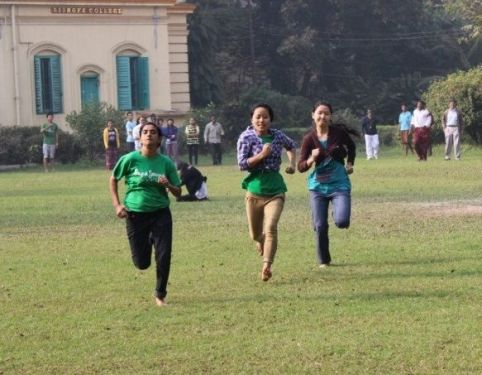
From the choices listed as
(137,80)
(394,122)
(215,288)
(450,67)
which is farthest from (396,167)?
(450,67)

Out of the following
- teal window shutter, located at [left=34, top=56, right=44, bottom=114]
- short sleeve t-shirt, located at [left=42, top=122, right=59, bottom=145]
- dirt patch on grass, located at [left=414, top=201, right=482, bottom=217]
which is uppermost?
teal window shutter, located at [left=34, top=56, right=44, bottom=114]

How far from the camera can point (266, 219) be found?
11.8 m

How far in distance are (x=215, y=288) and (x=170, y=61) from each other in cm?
3191

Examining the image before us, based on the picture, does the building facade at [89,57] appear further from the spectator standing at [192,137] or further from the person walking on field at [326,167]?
the person walking on field at [326,167]

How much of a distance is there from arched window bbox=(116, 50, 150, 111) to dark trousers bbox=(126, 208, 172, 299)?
30.9m

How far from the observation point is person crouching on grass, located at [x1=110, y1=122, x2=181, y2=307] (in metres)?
10.6

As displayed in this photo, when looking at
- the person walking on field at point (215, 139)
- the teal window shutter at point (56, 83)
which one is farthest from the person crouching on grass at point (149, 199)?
the teal window shutter at point (56, 83)

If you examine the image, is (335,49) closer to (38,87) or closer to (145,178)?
(38,87)

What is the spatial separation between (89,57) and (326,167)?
2936 centimetres

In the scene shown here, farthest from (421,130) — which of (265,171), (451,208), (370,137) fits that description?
(265,171)

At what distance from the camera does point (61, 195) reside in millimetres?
24469

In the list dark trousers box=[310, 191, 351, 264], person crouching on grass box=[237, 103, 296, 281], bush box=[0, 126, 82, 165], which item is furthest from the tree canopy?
person crouching on grass box=[237, 103, 296, 281]

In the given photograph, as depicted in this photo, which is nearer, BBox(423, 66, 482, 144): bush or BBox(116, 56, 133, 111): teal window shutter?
BBox(423, 66, 482, 144): bush

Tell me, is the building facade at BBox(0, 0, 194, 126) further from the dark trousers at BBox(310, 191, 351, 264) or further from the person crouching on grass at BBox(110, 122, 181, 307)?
the person crouching on grass at BBox(110, 122, 181, 307)
